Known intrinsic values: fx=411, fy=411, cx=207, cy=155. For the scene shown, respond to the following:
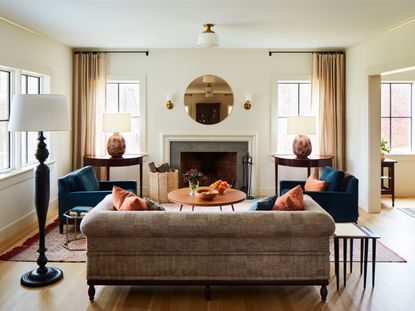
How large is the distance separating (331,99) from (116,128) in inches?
145

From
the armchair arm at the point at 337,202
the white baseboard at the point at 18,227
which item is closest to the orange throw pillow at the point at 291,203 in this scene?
the armchair arm at the point at 337,202

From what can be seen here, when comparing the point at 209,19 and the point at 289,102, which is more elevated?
the point at 209,19

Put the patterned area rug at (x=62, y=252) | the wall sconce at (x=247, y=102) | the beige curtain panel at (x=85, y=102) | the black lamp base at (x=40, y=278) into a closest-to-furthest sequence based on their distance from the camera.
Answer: the black lamp base at (x=40, y=278), the patterned area rug at (x=62, y=252), the beige curtain panel at (x=85, y=102), the wall sconce at (x=247, y=102)

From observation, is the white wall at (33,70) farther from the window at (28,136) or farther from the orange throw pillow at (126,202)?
the orange throw pillow at (126,202)

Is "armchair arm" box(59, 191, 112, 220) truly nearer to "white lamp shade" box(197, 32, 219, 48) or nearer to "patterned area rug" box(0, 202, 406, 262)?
"patterned area rug" box(0, 202, 406, 262)

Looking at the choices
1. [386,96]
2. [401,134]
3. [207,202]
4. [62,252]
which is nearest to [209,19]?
[207,202]

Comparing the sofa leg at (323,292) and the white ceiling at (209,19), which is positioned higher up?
the white ceiling at (209,19)

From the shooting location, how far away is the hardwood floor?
315 centimetres

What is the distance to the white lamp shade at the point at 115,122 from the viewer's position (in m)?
6.57

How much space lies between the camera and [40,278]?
3.61 meters

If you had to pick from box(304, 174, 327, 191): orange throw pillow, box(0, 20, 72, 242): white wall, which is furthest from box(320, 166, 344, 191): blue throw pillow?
box(0, 20, 72, 242): white wall

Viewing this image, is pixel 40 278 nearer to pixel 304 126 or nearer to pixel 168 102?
pixel 168 102

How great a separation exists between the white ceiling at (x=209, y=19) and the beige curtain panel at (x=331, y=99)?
1.89ft

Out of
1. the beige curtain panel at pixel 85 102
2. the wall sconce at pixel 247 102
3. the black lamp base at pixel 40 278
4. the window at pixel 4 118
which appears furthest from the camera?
the wall sconce at pixel 247 102
